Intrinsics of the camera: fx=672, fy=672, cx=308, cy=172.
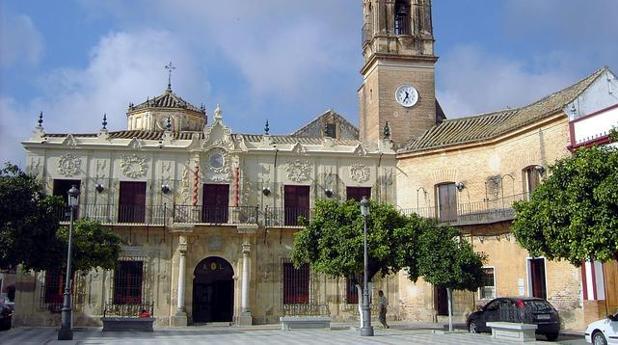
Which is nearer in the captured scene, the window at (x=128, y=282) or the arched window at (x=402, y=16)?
the window at (x=128, y=282)

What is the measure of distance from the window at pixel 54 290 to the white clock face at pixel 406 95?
655 inches

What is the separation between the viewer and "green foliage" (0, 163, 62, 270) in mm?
19691

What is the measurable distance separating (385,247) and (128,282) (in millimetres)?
11440

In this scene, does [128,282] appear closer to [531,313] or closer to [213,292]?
[213,292]

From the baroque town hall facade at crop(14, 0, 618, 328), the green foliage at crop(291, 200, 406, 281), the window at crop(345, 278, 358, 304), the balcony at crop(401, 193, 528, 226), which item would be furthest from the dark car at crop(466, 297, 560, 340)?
the window at crop(345, 278, 358, 304)

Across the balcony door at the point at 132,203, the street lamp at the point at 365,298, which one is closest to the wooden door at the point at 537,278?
Result: the street lamp at the point at 365,298

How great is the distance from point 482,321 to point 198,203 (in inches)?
498

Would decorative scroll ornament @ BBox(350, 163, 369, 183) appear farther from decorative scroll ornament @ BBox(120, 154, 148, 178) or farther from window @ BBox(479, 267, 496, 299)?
decorative scroll ornament @ BBox(120, 154, 148, 178)

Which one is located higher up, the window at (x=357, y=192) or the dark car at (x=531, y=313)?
the window at (x=357, y=192)

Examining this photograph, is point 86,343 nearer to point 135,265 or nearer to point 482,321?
point 135,265

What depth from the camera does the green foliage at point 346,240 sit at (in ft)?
72.8

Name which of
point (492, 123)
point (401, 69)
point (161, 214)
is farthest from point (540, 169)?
point (161, 214)

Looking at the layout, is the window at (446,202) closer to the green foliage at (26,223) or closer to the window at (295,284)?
the window at (295,284)

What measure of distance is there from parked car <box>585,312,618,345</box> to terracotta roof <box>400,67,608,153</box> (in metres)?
8.80
